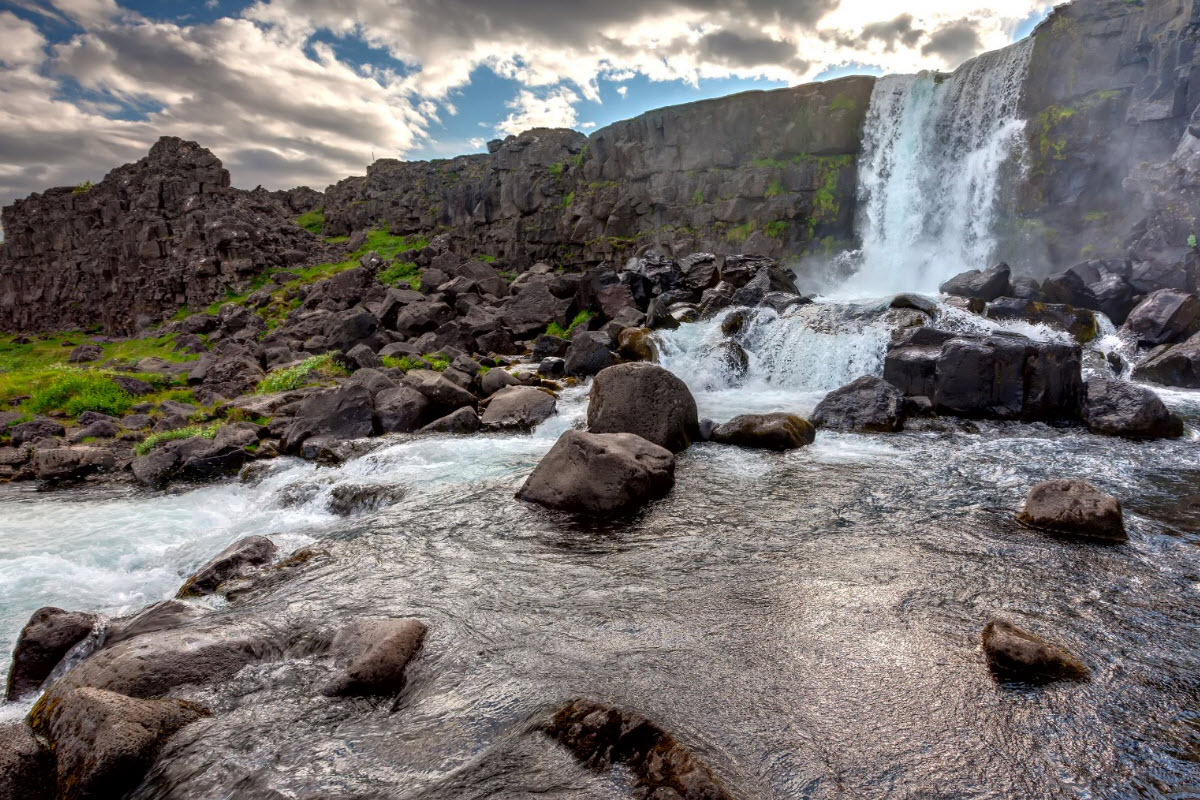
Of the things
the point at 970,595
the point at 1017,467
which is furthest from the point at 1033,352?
the point at 970,595

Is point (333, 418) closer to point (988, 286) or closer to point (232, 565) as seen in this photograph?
point (232, 565)

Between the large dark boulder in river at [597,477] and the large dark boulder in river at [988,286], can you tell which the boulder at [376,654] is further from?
the large dark boulder in river at [988,286]

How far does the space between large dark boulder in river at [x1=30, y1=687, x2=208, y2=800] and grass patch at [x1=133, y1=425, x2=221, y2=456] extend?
35.5 ft

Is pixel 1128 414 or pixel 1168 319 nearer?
pixel 1128 414

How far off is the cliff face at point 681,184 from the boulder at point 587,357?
24418mm

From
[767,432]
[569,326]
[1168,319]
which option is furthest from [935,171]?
[767,432]

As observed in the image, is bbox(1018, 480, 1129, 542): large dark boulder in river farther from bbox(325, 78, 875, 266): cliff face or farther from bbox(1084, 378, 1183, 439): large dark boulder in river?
bbox(325, 78, 875, 266): cliff face

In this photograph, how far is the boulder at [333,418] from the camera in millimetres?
14297

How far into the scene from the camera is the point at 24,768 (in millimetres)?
4148

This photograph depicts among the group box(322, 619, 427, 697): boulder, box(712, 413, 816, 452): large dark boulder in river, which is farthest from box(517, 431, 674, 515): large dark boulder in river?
box(322, 619, 427, 697): boulder

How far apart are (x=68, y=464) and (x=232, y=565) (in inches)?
368

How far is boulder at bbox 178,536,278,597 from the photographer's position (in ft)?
23.8

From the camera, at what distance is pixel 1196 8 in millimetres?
23484

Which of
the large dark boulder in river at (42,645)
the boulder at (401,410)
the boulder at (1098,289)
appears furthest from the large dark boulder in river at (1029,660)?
the boulder at (1098,289)
